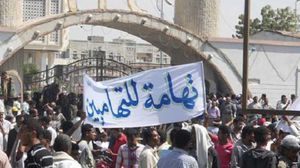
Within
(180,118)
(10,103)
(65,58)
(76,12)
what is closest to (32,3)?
(65,58)

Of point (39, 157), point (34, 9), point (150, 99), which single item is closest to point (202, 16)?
point (150, 99)

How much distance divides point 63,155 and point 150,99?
4192 millimetres

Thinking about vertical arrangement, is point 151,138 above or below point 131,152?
above

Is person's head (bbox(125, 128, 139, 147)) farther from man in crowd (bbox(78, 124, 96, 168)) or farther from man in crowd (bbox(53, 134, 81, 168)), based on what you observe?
man in crowd (bbox(53, 134, 81, 168))

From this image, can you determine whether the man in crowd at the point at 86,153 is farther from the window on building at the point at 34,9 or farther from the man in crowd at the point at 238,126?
the window on building at the point at 34,9

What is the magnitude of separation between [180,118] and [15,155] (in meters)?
2.45

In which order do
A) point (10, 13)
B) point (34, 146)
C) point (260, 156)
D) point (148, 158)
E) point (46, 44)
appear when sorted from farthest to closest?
1. point (46, 44)
2. point (10, 13)
3. point (148, 158)
4. point (260, 156)
5. point (34, 146)

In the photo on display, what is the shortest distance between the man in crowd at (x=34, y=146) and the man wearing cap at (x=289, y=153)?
211 cm

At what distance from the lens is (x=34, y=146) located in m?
8.08

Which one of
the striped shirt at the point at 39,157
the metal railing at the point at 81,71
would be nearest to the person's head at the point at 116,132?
the striped shirt at the point at 39,157

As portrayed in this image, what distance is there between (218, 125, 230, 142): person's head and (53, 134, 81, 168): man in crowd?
3405 mm

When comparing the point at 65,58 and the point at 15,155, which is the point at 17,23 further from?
the point at 65,58

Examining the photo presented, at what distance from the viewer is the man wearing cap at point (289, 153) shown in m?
8.64

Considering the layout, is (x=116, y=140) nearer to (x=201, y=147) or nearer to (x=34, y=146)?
(x=201, y=147)
